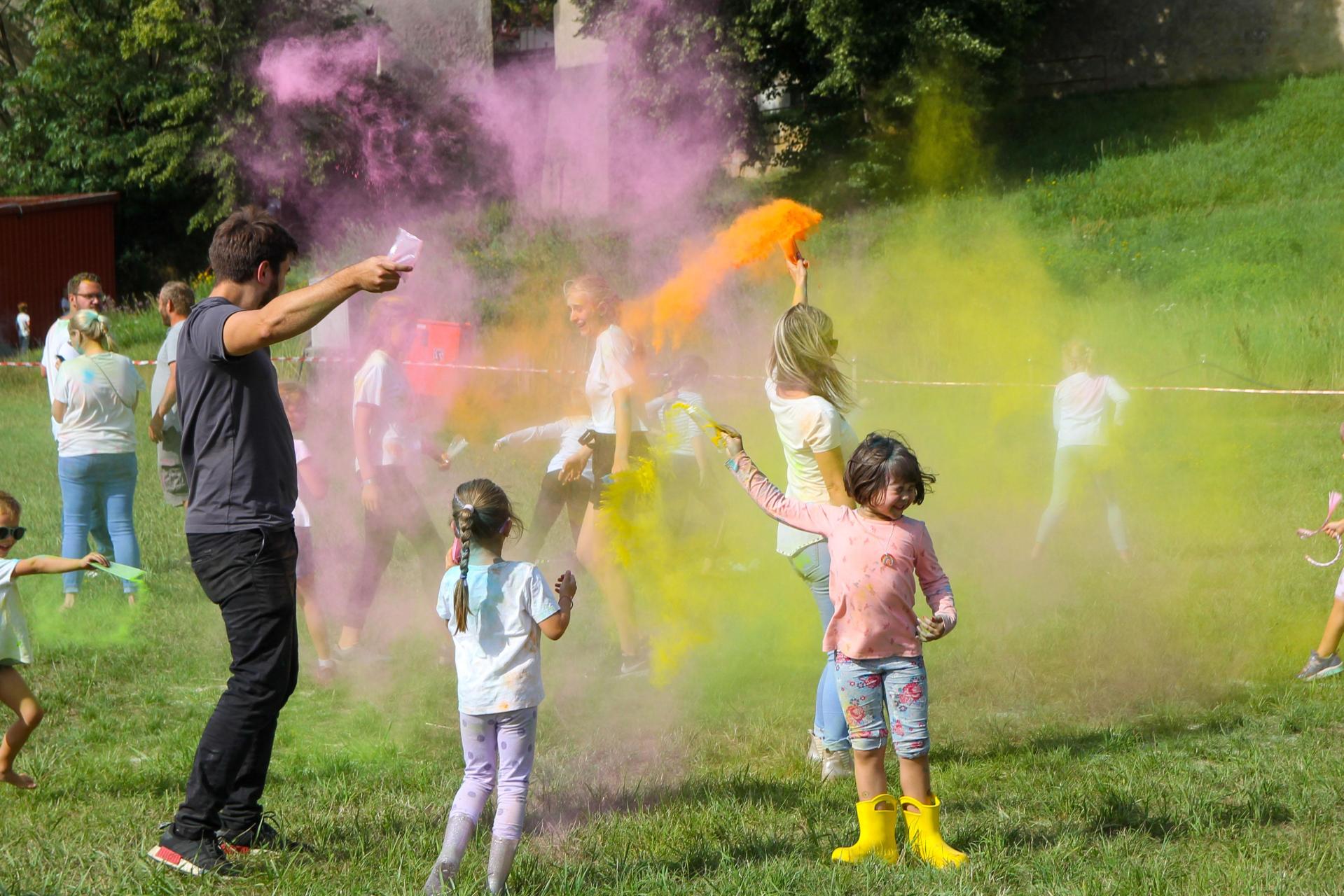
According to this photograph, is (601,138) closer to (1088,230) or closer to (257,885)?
(257,885)

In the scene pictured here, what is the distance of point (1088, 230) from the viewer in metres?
21.2

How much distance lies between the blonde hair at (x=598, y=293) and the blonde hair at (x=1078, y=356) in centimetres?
460

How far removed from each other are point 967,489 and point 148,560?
22.1ft

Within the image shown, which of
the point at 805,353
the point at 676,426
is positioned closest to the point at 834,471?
the point at 805,353

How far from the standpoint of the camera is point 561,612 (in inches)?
150

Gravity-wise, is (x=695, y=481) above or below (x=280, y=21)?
below

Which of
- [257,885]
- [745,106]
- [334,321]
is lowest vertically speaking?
[257,885]

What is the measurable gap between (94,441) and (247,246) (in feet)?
14.8

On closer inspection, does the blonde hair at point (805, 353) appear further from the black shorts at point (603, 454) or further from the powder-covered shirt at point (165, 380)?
the powder-covered shirt at point (165, 380)

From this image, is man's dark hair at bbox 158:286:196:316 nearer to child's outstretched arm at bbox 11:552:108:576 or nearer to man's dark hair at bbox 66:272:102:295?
man's dark hair at bbox 66:272:102:295

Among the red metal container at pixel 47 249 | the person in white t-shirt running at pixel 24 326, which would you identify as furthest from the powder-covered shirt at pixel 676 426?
the red metal container at pixel 47 249

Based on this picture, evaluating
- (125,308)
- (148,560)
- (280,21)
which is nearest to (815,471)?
(148,560)

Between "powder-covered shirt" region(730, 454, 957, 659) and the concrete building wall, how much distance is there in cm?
2853

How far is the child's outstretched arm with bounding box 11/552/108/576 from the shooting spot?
4203mm
